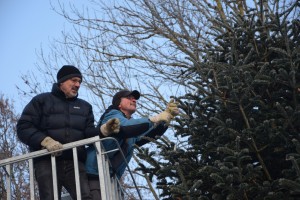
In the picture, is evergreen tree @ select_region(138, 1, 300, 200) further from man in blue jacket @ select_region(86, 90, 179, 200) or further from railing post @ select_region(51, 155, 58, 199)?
railing post @ select_region(51, 155, 58, 199)

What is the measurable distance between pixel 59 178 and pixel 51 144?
1.47 feet

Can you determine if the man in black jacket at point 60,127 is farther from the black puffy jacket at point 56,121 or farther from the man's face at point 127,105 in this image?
the man's face at point 127,105

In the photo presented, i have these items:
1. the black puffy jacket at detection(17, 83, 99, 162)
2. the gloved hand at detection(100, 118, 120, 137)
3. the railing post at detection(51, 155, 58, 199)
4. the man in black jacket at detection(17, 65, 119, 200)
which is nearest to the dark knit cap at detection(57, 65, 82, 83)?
the man in black jacket at detection(17, 65, 119, 200)

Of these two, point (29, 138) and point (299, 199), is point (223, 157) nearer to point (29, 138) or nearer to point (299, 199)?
point (299, 199)

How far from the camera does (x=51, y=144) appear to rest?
5.55 metres

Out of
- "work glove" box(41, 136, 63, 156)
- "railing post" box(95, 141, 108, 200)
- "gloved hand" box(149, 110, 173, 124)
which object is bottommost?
"railing post" box(95, 141, 108, 200)

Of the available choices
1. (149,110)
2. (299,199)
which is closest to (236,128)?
(299,199)

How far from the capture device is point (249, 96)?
5363 mm

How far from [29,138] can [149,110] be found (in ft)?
23.9

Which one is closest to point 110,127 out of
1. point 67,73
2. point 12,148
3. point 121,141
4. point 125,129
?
point 125,129

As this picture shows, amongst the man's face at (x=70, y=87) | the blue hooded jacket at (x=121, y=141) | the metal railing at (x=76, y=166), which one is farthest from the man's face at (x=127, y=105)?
the metal railing at (x=76, y=166)

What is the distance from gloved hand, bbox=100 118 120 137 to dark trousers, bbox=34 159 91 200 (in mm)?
385

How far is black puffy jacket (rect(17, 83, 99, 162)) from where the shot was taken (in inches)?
230

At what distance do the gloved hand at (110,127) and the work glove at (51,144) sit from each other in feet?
1.65
